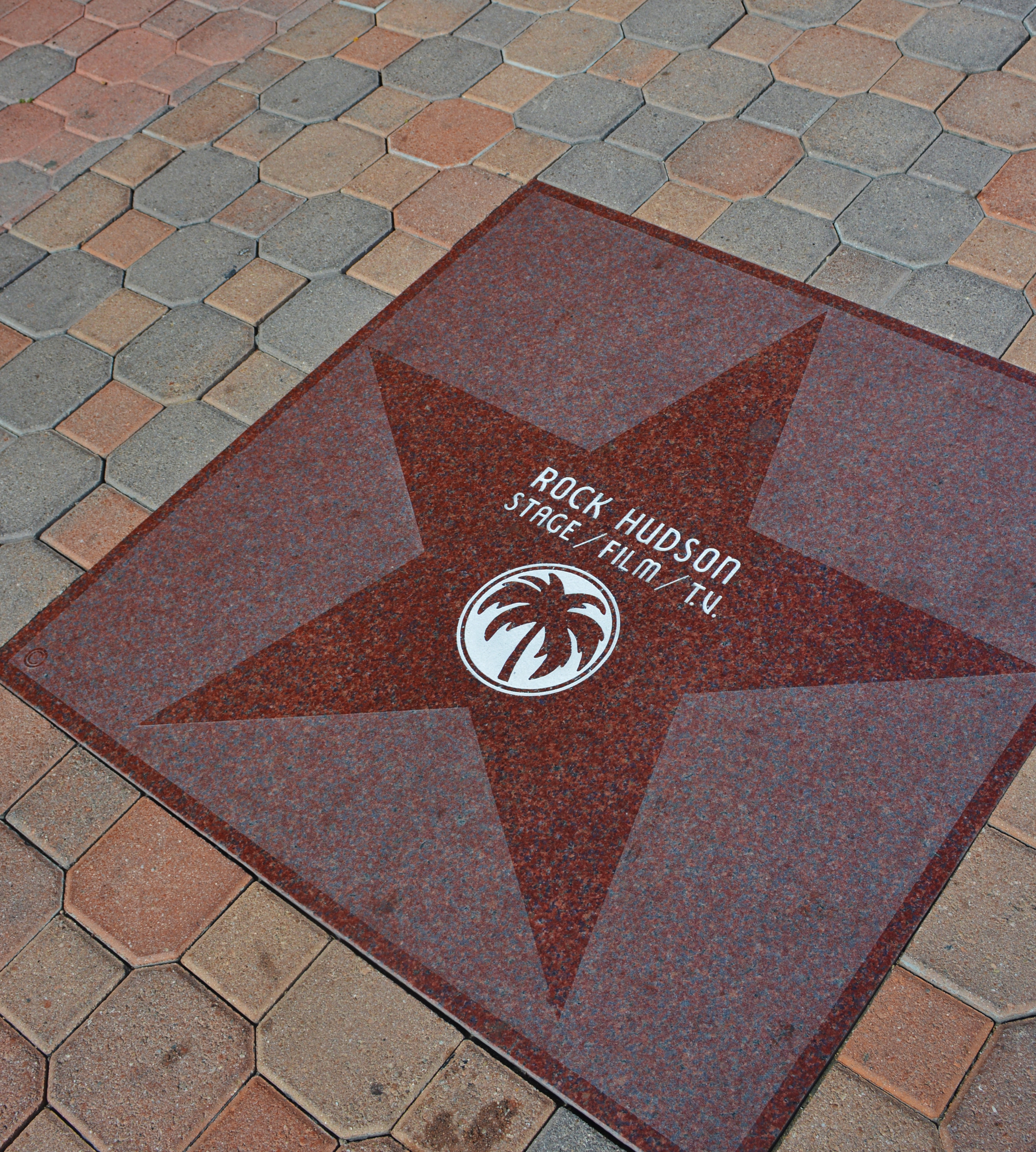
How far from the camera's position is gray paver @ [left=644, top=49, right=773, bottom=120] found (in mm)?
3090

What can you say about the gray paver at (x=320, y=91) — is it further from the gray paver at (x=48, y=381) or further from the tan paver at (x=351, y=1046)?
the tan paver at (x=351, y=1046)

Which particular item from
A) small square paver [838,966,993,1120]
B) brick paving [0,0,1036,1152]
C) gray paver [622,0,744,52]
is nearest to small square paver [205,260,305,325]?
brick paving [0,0,1036,1152]

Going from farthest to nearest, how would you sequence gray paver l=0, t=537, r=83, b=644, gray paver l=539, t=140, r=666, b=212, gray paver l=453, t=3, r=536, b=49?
gray paver l=453, t=3, r=536, b=49 < gray paver l=539, t=140, r=666, b=212 < gray paver l=0, t=537, r=83, b=644

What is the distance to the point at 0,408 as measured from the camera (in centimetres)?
268

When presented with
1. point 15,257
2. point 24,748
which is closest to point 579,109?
point 15,257

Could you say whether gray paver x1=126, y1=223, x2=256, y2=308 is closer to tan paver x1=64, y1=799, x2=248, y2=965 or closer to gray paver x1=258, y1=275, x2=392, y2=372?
gray paver x1=258, y1=275, x2=392, y2=372

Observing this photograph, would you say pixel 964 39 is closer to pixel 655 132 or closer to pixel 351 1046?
pixel 655 132

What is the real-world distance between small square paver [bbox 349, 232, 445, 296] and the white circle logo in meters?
1.04

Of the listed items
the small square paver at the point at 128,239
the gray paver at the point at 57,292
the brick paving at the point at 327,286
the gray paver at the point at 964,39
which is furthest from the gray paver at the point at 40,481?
the gray paver at the point at 964,39

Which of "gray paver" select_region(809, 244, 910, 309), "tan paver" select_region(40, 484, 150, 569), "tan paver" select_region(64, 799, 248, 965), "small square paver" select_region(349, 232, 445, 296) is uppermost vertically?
Answer: "small square paver" select_region(349, 232, 445, 296)

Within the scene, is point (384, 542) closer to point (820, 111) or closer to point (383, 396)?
point (383, 396)

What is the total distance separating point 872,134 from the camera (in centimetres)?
295

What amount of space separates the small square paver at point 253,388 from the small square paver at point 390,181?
65cm

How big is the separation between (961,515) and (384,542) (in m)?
1.22
